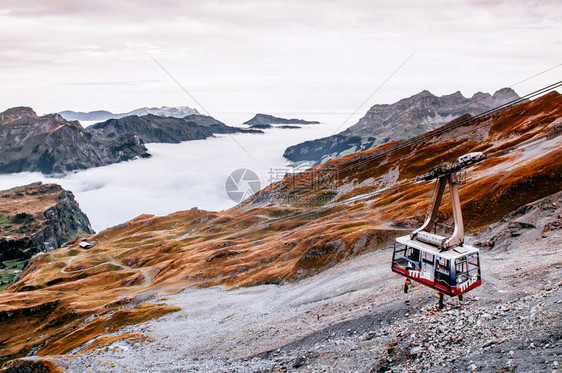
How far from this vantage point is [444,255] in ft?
105

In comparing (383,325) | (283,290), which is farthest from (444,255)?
(283,290)

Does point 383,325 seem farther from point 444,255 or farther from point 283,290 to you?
point 283,290

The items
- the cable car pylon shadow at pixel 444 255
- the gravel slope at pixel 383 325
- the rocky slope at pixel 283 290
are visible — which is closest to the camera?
the gravel slope at pixel 383 325

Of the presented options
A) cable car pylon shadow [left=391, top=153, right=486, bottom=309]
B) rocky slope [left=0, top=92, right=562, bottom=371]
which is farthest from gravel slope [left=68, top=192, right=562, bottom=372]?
cable car pylon shadow [left=391, top=153, right=486, bottom=309]

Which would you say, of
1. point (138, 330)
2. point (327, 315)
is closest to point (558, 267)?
point (327, 315)

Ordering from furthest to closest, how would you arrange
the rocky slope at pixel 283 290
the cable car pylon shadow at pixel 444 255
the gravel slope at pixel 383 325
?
1. the rocky slope at pixel 283 290
2. the cable car pylon shadow at pixel 444 255
3. the gravel slope at pixel 383 325

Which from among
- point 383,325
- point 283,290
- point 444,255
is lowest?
point 283,290

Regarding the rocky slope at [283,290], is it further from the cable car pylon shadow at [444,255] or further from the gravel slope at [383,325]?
the cable car pylon shadow at [444,255]

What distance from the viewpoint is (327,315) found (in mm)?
42625

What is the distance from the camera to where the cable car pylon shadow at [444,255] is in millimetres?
31609

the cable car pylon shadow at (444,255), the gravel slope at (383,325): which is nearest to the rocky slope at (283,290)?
the gravel slope at (383,325)

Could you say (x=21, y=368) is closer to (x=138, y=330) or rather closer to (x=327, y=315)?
(x=138, y=330)

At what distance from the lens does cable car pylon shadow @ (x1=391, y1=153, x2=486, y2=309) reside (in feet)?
104

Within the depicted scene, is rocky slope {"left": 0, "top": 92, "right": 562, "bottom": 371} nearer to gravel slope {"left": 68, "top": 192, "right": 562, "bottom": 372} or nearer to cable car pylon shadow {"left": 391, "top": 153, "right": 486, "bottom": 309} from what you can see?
gravel slope {"left": 68, "top": 192, "right": 562, "bottom": 372}
